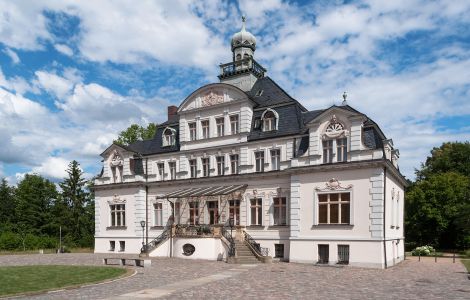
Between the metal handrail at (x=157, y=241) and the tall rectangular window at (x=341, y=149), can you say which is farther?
the metal handrail at (x=157, y=241)

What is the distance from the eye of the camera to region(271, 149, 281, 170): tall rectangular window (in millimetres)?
28578

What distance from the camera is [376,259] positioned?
2353 centimetres

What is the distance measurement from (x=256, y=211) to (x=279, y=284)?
12.6 m

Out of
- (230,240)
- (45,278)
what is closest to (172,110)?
(230,240)

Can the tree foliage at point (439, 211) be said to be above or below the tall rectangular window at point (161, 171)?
below

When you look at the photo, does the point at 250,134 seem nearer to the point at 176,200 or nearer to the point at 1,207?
the point at 176,200

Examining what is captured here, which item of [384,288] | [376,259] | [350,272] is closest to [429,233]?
[376,259]

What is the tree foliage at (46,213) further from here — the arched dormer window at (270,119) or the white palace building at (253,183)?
the arched dormer window at (270,119)

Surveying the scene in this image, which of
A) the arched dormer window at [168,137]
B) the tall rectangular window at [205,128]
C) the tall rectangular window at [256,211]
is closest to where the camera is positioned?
the tall rectangular window at [256,211]

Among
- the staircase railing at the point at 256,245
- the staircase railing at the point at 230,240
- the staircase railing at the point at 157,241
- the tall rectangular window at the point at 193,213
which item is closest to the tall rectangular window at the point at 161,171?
the tall rectangular window at the point at 193,213

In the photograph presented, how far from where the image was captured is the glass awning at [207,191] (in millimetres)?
28516

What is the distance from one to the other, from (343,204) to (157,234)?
1540 cm

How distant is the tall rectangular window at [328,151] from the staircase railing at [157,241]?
41.7ft

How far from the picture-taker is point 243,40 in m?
36.1
